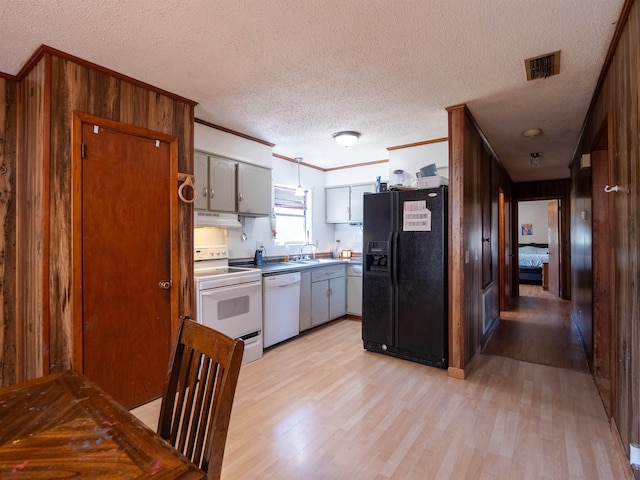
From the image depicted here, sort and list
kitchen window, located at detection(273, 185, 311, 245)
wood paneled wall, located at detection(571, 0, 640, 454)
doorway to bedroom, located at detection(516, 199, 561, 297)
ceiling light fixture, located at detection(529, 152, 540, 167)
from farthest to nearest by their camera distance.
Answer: doorway to bedroom, located at detection(516, 199, 561, 297), kitchen window, located at detection(273, 185, 311, 245), ceiling light fixture, located at detection(529, 152, 540, 167), wood paneled wall, located at detection(571, 0, 640, 454)

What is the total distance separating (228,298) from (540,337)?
12.4 ft

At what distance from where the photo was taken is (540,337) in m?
4.20

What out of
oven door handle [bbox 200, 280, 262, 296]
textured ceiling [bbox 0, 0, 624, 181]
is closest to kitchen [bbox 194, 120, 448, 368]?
oven door handle [bbox 200, 280, 262, 296]

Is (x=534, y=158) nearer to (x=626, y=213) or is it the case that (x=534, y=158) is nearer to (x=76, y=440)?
(x=626, y=213)

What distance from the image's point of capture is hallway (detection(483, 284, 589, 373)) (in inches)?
137

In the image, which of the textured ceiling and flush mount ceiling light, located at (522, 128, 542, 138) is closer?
the textured ceiling

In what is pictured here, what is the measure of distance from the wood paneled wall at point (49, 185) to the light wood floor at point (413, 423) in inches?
33.0

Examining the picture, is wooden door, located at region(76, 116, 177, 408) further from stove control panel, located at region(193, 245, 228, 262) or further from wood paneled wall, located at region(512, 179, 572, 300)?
wood paneled wall, located at region(512, 179, 572, 300)

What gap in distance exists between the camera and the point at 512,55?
7.02 ft

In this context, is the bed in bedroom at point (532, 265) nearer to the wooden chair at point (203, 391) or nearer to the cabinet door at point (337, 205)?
the cabinet door at point (337, 205)

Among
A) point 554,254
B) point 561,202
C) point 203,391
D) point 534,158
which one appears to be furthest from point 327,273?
point 554,254

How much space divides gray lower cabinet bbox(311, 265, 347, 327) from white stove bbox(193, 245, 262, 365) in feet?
3.44

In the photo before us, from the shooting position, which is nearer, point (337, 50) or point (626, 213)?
point (626, 213)

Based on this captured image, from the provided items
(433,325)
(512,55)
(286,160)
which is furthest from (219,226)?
(512,55)
